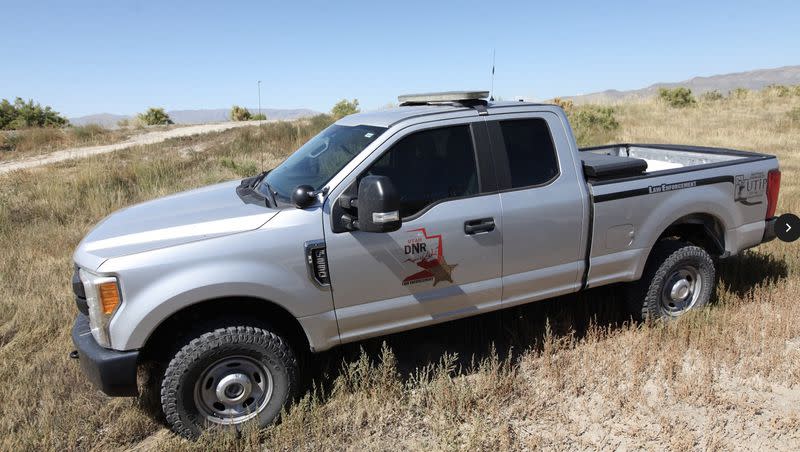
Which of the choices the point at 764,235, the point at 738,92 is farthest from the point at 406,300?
the point at 738,92

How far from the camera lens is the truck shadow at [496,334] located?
444 cm

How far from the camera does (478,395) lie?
381 cm

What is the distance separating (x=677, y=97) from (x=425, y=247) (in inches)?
1241

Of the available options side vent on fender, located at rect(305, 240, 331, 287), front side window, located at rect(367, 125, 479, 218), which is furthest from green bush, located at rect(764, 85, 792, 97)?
side vent on fender, located at rect(305, 240, 331, 287)

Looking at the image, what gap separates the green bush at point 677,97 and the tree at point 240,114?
76.5 ft

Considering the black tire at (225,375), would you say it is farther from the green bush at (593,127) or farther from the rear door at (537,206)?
the green bush at (593,127)

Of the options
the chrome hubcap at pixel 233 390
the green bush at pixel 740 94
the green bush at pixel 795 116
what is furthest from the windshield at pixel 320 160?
the green bush at pixel 740 94

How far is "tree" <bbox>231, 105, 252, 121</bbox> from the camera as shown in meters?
34.0

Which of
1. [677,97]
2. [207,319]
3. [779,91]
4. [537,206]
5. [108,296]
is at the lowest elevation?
[207,319]

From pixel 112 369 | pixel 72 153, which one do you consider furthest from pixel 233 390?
pixel 72 153

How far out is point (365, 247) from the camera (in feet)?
11.4

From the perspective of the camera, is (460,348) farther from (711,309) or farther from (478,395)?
(711,309)

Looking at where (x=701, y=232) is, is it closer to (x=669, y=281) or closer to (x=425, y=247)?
(x=669, y=281)

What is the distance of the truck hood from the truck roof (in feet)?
3.39
